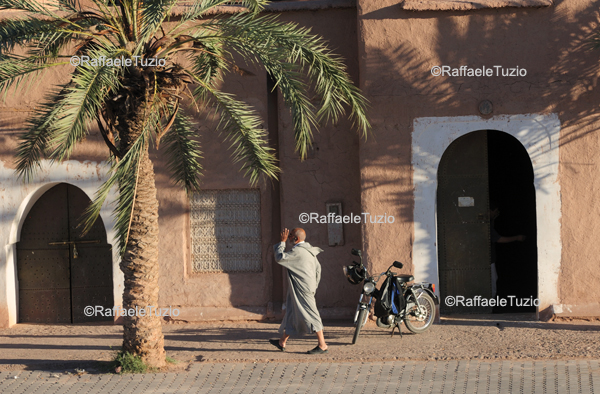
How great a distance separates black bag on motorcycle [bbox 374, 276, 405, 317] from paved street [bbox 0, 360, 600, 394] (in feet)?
3.50

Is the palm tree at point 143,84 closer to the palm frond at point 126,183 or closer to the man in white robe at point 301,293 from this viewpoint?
the palm frond at point 126,183

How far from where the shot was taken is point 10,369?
304 inches

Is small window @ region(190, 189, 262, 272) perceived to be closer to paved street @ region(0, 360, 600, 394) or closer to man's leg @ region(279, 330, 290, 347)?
man's leg @ region(279, 330, 290, 347)

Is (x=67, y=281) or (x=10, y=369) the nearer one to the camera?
(x=10, y=369)

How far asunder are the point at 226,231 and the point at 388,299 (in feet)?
9.68

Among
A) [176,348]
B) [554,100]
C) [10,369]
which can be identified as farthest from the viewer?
[554,100]

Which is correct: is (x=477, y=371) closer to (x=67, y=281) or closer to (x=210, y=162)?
(x=210, y=162)

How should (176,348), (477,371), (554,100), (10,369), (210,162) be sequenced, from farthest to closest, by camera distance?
(210,162) < (554,100) < (176,348) < (10,369) < (477,371)

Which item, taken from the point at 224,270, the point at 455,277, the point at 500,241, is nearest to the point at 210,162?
the point at 224,270

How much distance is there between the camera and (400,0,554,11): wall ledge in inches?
363

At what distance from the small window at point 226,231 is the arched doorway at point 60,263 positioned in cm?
163

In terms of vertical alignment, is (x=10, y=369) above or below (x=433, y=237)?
below

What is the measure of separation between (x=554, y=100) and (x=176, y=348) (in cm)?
617

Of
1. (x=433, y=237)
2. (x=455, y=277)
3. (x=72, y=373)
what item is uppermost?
(x=433, y=237)
